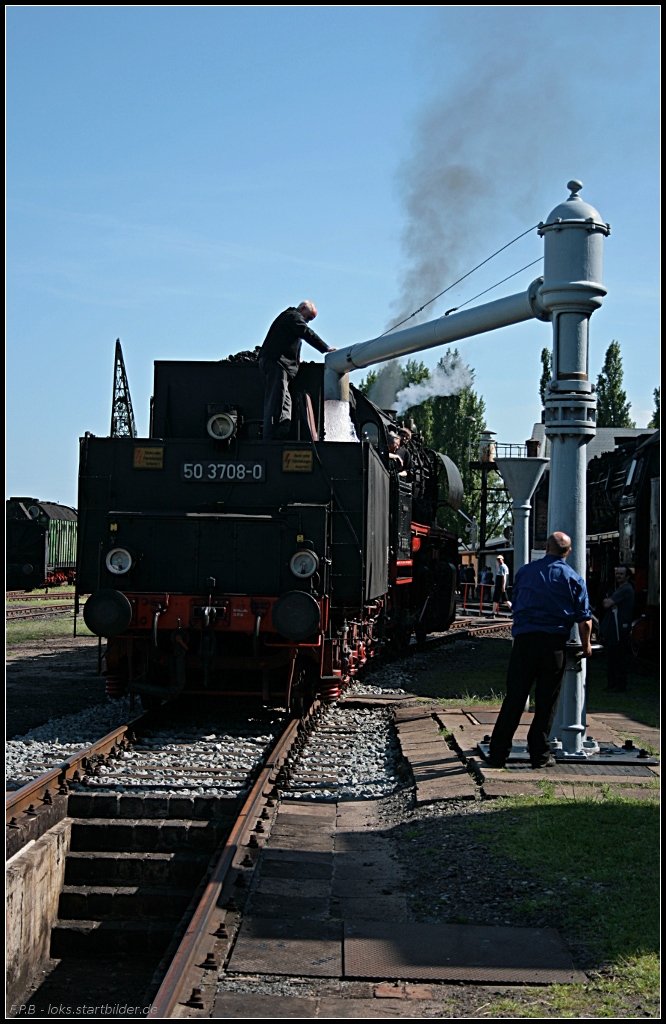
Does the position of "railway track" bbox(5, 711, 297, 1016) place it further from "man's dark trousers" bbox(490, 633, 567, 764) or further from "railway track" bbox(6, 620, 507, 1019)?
"man's dark trousers" bbox(490, 633, 567, 764)

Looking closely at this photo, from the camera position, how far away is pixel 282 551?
32.6 ft

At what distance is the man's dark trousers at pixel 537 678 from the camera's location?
24.2 ft

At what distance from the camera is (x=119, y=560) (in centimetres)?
995

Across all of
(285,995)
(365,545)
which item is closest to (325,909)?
(285,995)

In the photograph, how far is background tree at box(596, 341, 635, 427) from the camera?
228 feet

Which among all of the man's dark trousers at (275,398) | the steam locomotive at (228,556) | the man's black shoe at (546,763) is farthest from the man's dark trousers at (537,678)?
the man's dark trousers at (275,398)

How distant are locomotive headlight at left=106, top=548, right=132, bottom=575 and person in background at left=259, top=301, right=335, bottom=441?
187cm

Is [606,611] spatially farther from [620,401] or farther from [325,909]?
[620,401]

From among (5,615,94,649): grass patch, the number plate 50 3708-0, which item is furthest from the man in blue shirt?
(5,615,94,649): grass patch

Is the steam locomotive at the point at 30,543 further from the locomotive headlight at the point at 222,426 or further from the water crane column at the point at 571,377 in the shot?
the water crane column at the point at 571,377

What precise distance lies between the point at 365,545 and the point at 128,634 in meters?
2.25

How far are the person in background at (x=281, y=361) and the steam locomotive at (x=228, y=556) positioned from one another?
0.23 m

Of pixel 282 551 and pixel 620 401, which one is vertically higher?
pixel 620 401

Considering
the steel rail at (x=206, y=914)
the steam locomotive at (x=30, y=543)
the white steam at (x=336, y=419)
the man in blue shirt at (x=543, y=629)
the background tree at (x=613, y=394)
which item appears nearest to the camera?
the steel rail at (x=206, y=914)
